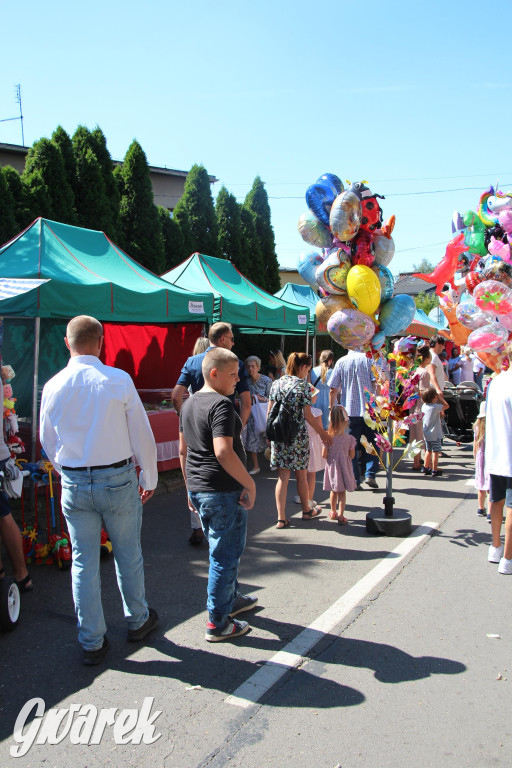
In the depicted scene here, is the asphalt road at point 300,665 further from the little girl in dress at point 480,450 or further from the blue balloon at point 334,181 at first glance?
the blue balloon at point 334,181

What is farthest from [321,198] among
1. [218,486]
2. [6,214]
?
[6,214]

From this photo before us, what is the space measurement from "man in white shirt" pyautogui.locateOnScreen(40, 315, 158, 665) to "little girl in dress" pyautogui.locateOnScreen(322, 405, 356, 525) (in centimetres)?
308

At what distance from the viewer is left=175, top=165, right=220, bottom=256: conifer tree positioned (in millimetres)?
15406

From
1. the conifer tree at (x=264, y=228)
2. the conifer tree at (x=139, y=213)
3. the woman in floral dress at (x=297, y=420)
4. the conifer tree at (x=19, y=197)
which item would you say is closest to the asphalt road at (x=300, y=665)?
the woman in floral dress at (x=297, y=420)

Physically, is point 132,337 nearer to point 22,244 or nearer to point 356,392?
point 22,244

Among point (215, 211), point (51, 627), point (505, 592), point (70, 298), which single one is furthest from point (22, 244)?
point (215, 211)

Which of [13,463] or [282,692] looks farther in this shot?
[13,463]

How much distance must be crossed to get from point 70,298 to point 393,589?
4.34 meters

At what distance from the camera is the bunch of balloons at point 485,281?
6023 millimetres

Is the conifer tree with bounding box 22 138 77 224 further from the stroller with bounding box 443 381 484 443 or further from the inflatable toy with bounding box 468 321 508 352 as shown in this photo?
the inflatable toy with bounding box 468 321 508 352

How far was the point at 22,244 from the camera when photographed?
7008 mm

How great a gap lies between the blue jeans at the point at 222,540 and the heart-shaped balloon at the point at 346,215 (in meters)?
3.14

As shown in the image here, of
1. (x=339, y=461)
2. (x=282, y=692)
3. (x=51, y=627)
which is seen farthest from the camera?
(x=339, y=461)

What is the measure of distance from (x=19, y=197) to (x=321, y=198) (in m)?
7.36
